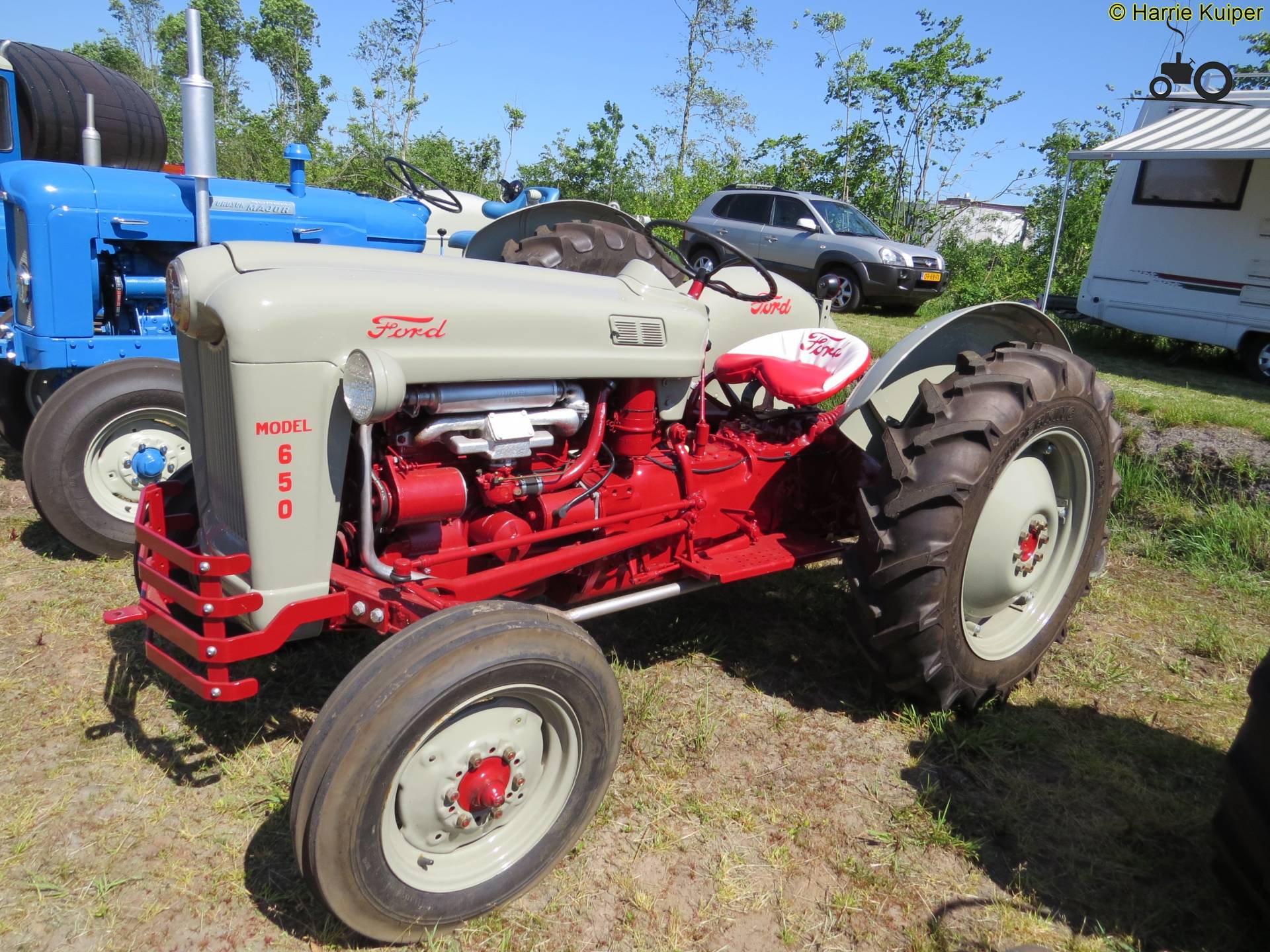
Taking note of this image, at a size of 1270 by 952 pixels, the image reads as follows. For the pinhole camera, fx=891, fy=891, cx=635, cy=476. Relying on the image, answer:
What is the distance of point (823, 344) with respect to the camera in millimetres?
3529

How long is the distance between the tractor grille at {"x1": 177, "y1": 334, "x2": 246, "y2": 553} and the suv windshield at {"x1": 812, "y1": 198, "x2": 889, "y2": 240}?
1068cm

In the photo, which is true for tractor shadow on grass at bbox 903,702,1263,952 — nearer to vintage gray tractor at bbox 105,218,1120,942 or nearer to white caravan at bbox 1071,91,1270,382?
vintage gray tractor at bbox 105,218,1120,942

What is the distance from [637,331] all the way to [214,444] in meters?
1.25

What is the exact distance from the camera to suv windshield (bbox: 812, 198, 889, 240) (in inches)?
476

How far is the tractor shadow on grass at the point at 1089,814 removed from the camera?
224 cm

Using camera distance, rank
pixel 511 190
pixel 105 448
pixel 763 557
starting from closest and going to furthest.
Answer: pixel 763 557, pixel 105 448, pixel 511 190

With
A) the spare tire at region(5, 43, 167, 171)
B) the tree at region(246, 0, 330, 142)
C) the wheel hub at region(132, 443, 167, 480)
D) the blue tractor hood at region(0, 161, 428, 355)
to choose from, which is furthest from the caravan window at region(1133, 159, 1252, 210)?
the tree at region(246, 0, 330, 142)

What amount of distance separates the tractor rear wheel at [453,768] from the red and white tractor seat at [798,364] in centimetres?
149

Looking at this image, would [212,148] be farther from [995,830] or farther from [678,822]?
[995,830]

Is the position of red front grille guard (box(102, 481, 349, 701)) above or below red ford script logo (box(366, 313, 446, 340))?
below

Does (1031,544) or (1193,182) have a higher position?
(1193,182)

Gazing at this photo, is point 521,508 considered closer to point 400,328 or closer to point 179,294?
point 400,328

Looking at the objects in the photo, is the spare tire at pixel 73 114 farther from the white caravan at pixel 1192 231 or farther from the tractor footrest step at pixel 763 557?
the white caravan at pixel 1192 231

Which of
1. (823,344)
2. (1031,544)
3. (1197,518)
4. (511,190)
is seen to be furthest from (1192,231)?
(1031,544)
